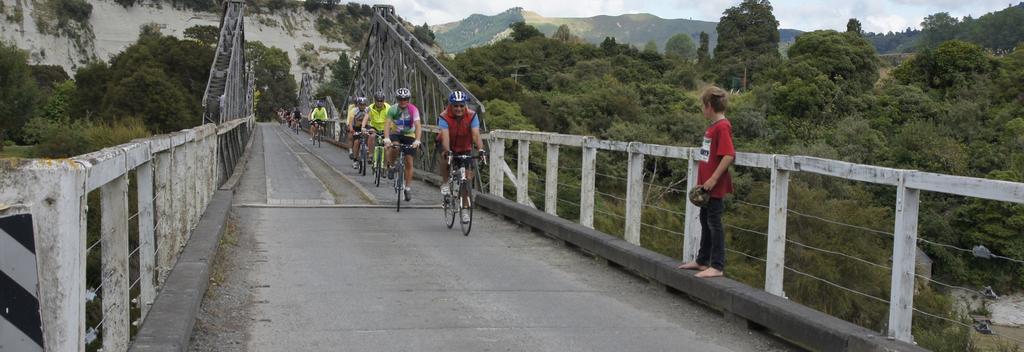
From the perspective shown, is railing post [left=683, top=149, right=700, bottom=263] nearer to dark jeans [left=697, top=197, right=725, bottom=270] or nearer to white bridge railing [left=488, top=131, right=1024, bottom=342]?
white bridge railing [left=488, top=131, right=1024, bottom=342]

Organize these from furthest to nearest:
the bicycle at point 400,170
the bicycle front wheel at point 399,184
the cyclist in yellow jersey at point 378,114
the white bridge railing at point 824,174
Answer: the cyclist in yellow jersey at point 378,114 → the bicycle at point 400,170 → the bicycle front wheel at point 399,184 → the white bridge railing at point 824,174

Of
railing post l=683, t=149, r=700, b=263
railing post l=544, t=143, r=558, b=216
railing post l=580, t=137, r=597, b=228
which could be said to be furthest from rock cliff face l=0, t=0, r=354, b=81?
railing post l=683, t=149, r=700, b=263

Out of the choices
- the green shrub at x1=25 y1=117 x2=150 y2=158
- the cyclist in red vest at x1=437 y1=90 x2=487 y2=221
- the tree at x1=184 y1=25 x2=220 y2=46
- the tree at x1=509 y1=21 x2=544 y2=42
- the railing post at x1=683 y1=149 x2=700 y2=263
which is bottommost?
the green shrub at x1=25 y1=117 x2=150 y2=158

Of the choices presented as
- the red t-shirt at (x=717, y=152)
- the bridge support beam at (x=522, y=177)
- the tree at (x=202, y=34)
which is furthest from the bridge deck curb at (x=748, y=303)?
the tree at (x=202, y=34)

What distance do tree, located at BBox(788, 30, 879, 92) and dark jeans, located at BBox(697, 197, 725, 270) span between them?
83033 millimetres

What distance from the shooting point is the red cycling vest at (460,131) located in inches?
473

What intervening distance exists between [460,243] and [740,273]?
36.0ft

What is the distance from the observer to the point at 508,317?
6887mm

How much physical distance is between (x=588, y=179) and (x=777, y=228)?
3.96 meters

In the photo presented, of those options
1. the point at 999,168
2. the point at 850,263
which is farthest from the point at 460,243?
the point at 999,168

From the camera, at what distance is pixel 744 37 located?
140 meters

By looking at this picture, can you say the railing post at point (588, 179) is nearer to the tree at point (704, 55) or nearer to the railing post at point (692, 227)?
the railing post at point (692, 227)

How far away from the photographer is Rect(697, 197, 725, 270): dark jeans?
24.7 feet

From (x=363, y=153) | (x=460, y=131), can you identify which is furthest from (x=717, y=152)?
(x=363, y=153)
